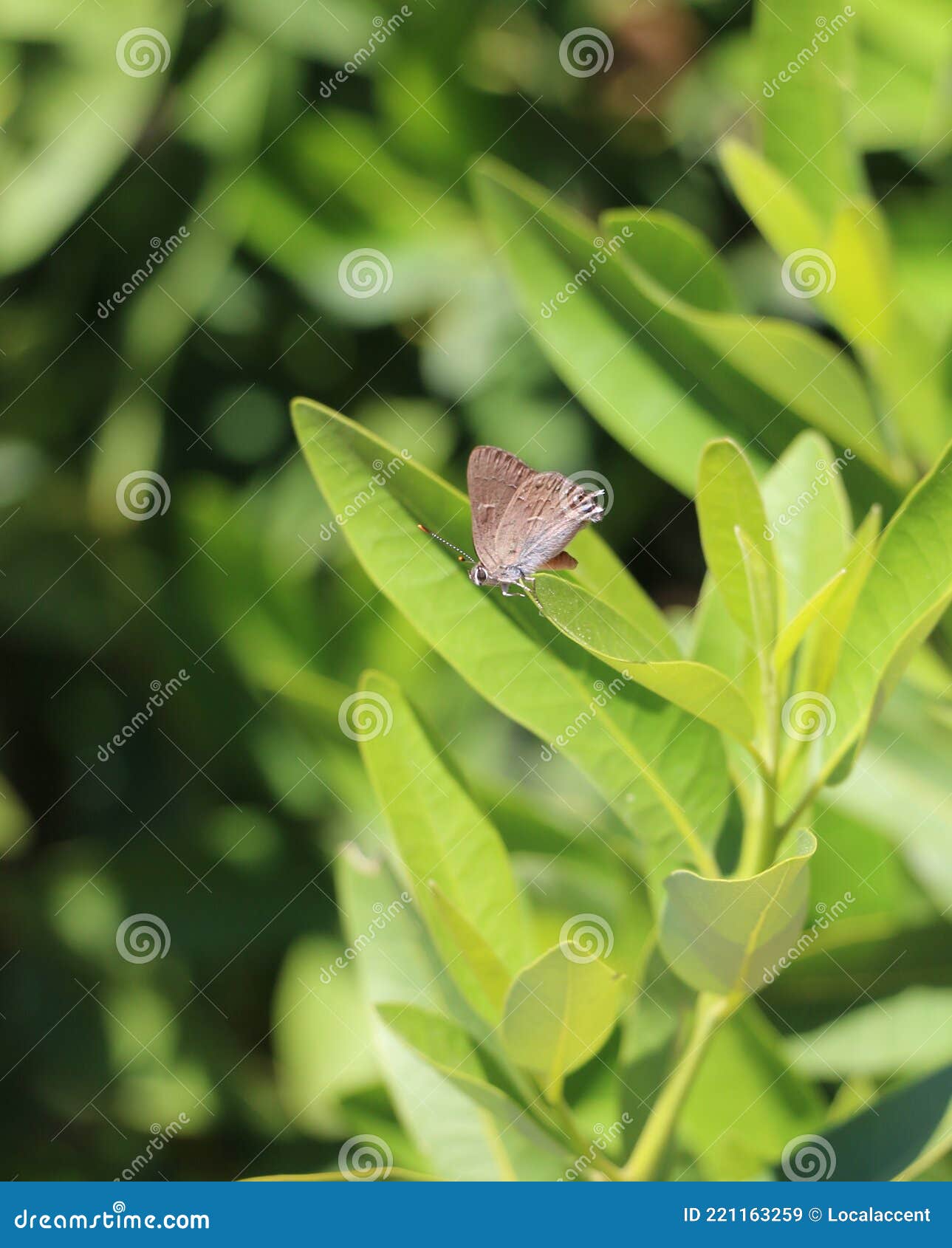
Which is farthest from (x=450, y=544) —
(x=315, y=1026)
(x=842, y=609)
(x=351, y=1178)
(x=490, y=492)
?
(x=315, y=1026)

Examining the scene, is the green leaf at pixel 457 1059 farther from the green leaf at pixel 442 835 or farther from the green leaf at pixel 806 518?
the green leaf at pixel 806 518

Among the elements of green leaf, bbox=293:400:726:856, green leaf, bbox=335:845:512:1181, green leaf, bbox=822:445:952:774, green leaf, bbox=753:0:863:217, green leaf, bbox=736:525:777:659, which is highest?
green leaf, bbox=753:0:863:217

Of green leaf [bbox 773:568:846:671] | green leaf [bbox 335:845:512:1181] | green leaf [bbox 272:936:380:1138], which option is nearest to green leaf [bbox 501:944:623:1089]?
green leaf [bbox 335:845:512:1181]

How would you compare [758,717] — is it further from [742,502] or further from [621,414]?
[621,414]

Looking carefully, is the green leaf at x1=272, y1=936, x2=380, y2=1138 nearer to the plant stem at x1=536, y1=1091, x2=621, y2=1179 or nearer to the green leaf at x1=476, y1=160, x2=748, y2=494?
the plant stem at x1=536, y1=1091, x2=621, y2=1179

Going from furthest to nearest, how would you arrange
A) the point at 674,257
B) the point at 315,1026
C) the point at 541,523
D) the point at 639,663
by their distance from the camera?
the point at 315,1026 < the point at 674,257 < the point at 541,523 < the point at 639,663

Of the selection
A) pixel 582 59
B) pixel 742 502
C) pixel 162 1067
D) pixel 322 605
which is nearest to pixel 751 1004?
pixel 742 502

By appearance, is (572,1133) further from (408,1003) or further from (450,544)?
(450,544)
